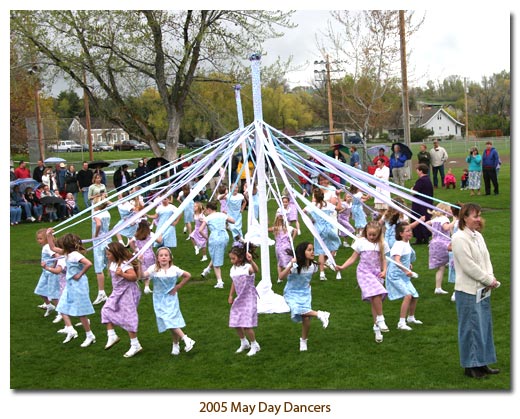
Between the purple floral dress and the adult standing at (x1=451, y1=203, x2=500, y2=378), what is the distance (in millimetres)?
2184

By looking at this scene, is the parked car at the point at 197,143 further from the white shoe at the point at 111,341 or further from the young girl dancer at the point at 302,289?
the young girl dancer at the point at 302,289

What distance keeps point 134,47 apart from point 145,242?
12.4 m

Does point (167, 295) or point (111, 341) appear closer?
point (167, 295)

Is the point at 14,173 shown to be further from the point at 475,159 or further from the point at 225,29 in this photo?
the point at 475,159

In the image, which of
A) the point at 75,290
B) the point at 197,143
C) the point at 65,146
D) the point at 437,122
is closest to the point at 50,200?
the point at 75,290

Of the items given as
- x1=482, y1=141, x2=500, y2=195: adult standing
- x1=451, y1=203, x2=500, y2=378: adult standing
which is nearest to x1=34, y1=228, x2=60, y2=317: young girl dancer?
x1=451, y1=203, x2=500, y2=378: adult standing

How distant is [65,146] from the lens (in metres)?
35.4

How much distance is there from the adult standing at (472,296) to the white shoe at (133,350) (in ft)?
11.4

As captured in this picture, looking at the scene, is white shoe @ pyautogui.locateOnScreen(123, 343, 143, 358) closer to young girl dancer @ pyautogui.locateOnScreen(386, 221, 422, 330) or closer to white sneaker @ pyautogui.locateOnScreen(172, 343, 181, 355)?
white sneaker @ pyautogui.locateOnScreen(172, 343, 181, 355)

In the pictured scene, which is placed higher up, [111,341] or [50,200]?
[50,200]

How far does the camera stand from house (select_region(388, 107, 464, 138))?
5138cm

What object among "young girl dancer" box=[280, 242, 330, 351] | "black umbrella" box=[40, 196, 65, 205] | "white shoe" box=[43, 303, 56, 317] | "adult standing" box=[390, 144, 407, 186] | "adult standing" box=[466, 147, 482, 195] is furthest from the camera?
"adult standing" box=[466, 147, 482, 195]

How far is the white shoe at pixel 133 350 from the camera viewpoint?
749 cm

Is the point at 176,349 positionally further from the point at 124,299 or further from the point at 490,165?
the point at 490,165
